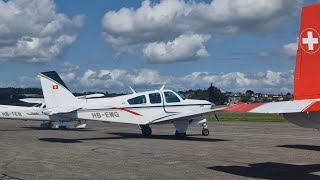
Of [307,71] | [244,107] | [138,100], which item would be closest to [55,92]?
[138,100]

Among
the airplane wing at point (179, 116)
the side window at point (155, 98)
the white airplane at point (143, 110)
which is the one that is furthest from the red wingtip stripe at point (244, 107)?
the side window at point (155, 98)

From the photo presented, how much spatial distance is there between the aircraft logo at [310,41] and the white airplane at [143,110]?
467 inches

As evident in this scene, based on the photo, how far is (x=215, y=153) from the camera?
15.0 m

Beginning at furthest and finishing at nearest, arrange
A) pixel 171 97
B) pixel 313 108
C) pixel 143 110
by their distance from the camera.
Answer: pixel 171 97 < pixel 143 110 < pixel 313 108

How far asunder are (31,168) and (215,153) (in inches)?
226

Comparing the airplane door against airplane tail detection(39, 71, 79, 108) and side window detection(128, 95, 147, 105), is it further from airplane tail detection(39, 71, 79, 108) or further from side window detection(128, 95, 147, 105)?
airplane tail detection(39, 71, 79, 108)

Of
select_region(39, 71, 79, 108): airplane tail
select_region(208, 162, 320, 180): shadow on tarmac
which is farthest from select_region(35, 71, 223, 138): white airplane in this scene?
select_region(208, 162, 320, 180): shadow on tarmac

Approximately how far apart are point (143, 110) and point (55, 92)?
5.13 m

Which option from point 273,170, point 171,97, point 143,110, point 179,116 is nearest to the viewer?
point 273,170

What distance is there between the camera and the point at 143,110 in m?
21.5

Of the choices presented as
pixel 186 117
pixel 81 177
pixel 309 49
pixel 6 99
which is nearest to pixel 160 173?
pixel 81 177

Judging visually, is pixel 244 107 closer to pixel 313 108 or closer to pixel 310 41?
pixel 313 108

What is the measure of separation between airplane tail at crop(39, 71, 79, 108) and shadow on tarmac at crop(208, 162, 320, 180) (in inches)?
482

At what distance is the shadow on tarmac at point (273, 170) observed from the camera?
33.5 feet
